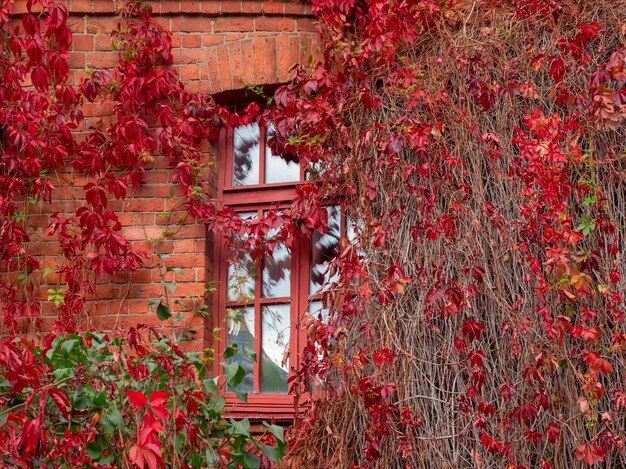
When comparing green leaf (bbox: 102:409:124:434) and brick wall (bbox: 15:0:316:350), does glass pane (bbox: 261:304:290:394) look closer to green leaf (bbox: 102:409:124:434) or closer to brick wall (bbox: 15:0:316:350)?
brick wall (bbox: 15:0:316:350)

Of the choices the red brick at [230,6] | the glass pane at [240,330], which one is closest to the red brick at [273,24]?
the red brick at [230,6]

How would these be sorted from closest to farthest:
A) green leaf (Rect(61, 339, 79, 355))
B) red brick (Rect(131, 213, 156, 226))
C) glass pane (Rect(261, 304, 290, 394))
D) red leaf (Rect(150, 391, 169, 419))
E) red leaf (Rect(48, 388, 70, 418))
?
red leaf (Rect(150, 391, 169, 419)) < red leaf (Rect(48, 388, 70, 418)) < green leaf (Rect(61, 339, 79, 355)) < glass pane (Rect(261, 304, 290, 394)) < red brick (Rect(131, 213, 156, 226))

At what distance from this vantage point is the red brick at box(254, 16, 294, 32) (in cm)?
569

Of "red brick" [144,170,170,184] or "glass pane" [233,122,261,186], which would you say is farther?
"glass pane" [233,122,261,186]

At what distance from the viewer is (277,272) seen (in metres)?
5.62

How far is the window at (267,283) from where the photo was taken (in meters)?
5.46

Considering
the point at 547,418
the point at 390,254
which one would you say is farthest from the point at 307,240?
the point at 547,418

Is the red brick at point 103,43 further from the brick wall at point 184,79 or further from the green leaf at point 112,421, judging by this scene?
the green leaf at point 112,421

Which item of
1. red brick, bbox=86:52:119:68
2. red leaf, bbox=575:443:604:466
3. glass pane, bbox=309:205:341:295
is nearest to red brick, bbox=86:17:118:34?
red brick, bbox=86:52:119:68

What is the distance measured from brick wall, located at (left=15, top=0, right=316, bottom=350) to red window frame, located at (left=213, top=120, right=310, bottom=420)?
0.31ft

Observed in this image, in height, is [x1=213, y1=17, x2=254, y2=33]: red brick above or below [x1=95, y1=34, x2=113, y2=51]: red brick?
above

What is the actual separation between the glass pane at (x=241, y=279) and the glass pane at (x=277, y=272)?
0.24 ft

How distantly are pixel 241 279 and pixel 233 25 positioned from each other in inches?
56.6

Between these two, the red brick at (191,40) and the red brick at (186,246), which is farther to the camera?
the red brick at (191,40)
